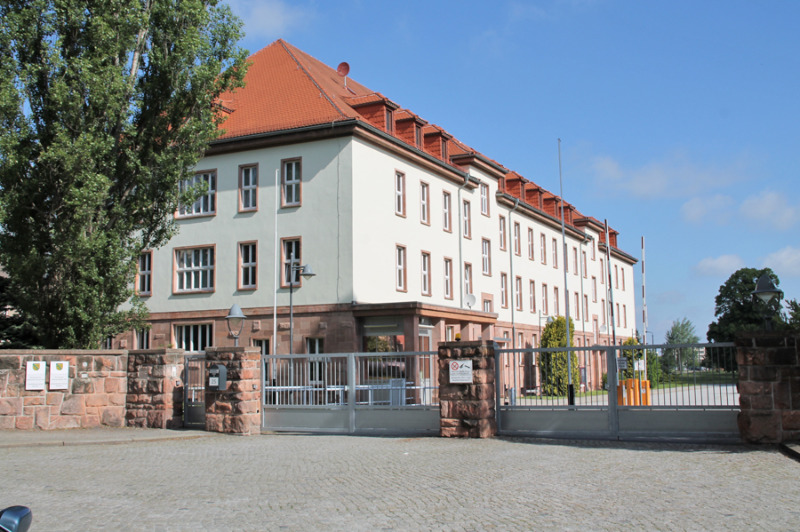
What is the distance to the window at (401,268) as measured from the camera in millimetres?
30484

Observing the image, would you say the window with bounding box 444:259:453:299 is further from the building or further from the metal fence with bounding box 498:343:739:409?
the metal fence with bounding box 498:343:739:409

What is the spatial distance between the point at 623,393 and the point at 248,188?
19402 millimetres

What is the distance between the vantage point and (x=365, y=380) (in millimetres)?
16500

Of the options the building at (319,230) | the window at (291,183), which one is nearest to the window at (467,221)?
the building at (319,230)

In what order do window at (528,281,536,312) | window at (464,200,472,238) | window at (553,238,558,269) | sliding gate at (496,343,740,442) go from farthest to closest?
window at (553,238,558,269) → window at (528,281,536,312) → window at (464,200,472,238) → sliding gate at (496,343,740,442)

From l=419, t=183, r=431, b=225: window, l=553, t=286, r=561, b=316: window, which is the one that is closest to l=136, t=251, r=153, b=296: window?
l=419, t=183, r=431, b=225: window

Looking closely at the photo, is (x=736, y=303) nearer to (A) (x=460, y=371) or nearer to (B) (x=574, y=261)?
(B) (x=574, y=261)

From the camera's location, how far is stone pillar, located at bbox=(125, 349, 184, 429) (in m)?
17.7

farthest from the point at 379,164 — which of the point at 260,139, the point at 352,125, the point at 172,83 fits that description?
the point at 172,83

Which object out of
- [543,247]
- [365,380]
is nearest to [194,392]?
[365,380]

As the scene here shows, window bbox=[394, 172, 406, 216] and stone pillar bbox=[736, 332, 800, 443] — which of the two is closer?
stone pillar bbox=[736, 332, 800, 443]

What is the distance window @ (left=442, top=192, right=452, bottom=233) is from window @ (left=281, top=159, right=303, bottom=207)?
7.79 m

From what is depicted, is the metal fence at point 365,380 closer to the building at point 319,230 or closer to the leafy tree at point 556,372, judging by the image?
the leafy tree at point 556,372

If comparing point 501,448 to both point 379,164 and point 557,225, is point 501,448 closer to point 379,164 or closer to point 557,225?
point 379,164
